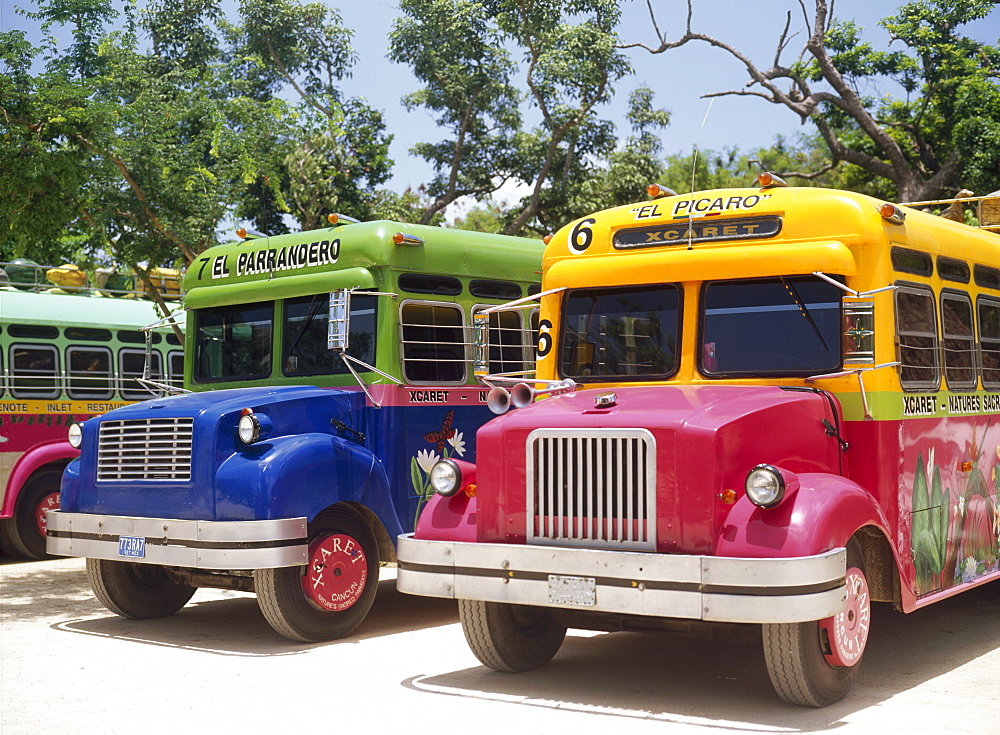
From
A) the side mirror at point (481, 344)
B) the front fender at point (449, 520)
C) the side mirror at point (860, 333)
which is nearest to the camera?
the side mirror at point (860, 333)

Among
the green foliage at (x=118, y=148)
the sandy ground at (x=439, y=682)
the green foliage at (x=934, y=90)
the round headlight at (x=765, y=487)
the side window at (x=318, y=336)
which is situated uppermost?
the green foliage at (x=934, y=90)

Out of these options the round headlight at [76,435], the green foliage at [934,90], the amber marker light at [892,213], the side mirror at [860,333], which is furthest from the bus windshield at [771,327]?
the green foliage at [934,90]

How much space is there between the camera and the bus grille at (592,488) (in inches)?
256

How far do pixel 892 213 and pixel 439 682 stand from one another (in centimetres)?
391

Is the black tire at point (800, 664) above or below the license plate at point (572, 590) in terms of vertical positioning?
below

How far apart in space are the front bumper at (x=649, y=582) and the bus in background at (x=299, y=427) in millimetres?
2068

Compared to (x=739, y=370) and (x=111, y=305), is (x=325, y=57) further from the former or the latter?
(x=739, y=370)

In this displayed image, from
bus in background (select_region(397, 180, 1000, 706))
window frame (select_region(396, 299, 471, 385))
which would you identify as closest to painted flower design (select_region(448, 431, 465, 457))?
window frame (select_region(396, 299, 471, 385))

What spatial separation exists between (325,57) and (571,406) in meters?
26.8

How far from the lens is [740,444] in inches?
257

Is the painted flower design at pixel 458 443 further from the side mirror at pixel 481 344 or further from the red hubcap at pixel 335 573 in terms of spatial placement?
the side mirror at pixel 481 344

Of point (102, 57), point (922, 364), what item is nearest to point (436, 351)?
point (922, 364)

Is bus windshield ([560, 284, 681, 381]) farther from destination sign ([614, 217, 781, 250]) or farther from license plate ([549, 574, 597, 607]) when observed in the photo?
license plate ([549, 574, 597, 607])

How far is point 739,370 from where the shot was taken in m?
7.44
